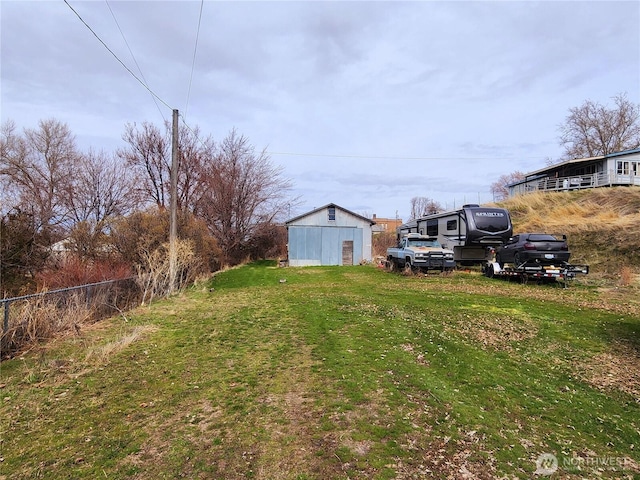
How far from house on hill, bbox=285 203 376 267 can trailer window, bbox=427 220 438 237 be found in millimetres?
7407

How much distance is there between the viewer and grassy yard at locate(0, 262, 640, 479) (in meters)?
3.12

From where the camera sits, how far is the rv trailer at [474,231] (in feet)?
60.5

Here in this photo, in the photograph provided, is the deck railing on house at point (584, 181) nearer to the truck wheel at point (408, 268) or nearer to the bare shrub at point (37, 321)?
the truck wheel at point (408, 268)

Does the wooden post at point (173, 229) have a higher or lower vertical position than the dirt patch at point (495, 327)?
higher

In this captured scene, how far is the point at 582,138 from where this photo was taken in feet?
155

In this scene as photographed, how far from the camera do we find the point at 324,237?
98.4 feet

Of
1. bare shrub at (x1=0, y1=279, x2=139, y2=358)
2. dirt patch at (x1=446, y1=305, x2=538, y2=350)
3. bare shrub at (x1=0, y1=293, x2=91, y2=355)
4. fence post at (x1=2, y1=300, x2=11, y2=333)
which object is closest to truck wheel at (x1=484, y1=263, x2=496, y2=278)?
dirt patch at (x1=446, y1=305, x2=538, y2=350)

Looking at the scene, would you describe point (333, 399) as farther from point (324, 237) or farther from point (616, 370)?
point (324, 237)

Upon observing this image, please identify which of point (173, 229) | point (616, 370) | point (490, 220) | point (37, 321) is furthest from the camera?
point (490, 220)

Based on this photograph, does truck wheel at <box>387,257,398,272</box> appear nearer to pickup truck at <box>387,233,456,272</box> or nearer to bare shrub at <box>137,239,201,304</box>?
pickup truck at <box>387,233,456,272</box>

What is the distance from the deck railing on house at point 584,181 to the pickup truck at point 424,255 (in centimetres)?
2499

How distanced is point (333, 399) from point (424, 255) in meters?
14.3

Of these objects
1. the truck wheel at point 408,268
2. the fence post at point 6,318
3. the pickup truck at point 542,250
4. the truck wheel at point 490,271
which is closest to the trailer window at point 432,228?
the truck wheel at point 408,268

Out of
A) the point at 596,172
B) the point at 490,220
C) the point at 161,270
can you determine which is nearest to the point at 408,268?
the point at 490,220
